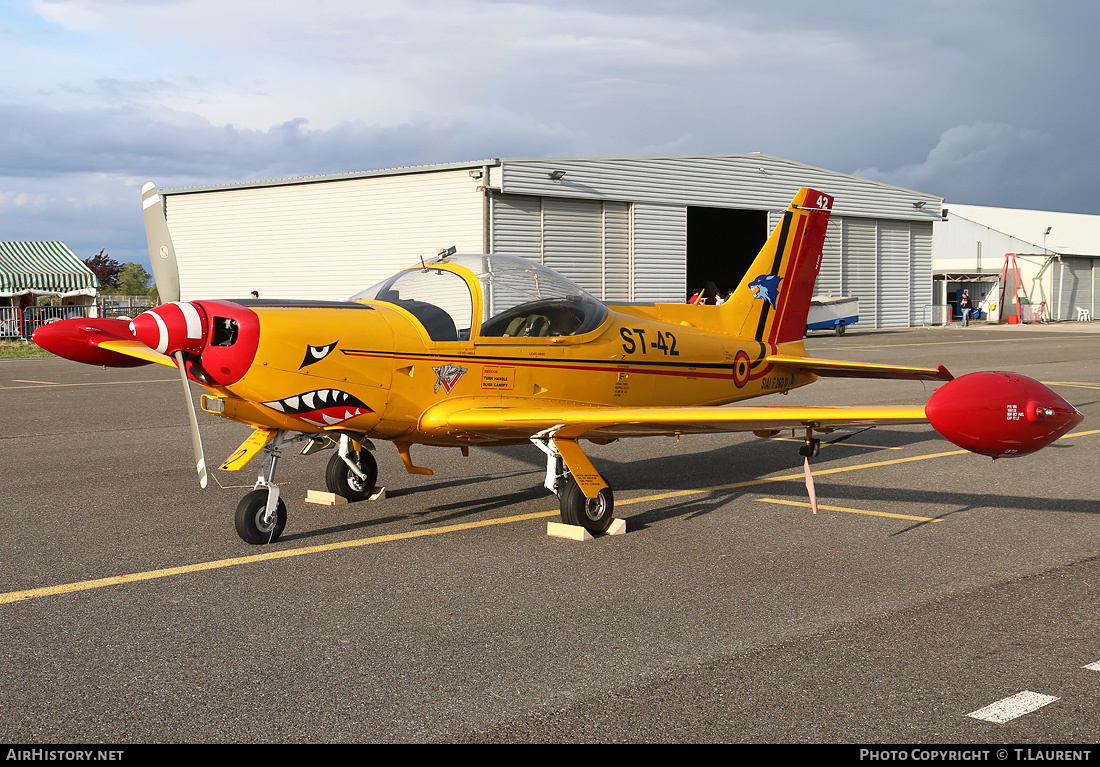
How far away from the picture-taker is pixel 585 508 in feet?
21.9

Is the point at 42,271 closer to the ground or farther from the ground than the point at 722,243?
closer to the ground

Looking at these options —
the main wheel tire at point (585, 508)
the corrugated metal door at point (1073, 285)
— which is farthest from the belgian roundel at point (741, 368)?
the corrugated metal door at point (1073, 285)

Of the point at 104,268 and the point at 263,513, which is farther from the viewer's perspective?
the point at 104,268

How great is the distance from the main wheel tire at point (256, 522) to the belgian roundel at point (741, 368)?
444cm

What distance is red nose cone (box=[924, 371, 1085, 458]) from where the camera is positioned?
4.94m

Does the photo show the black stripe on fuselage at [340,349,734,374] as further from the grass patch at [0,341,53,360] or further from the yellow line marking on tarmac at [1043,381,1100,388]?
the grass patch at [0,341,53,360]

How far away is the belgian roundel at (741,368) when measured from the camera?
29.5 feet

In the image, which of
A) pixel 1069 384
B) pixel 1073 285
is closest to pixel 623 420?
pixel 1069 384

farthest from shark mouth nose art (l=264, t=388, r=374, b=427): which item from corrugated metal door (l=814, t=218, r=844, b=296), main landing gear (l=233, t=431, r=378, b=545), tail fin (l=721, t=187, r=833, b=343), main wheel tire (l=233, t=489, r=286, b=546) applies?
corrugated metal door (l=814, t=218, r=844, b=296)

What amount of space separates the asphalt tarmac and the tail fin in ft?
4.81

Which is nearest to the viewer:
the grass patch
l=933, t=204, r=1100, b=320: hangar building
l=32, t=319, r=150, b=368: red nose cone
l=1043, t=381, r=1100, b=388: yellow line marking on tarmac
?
l=32, t=319, r=150, b=368: red nose cone

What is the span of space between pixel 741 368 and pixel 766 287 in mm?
1147

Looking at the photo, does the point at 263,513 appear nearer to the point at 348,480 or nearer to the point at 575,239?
the point at 348,480
